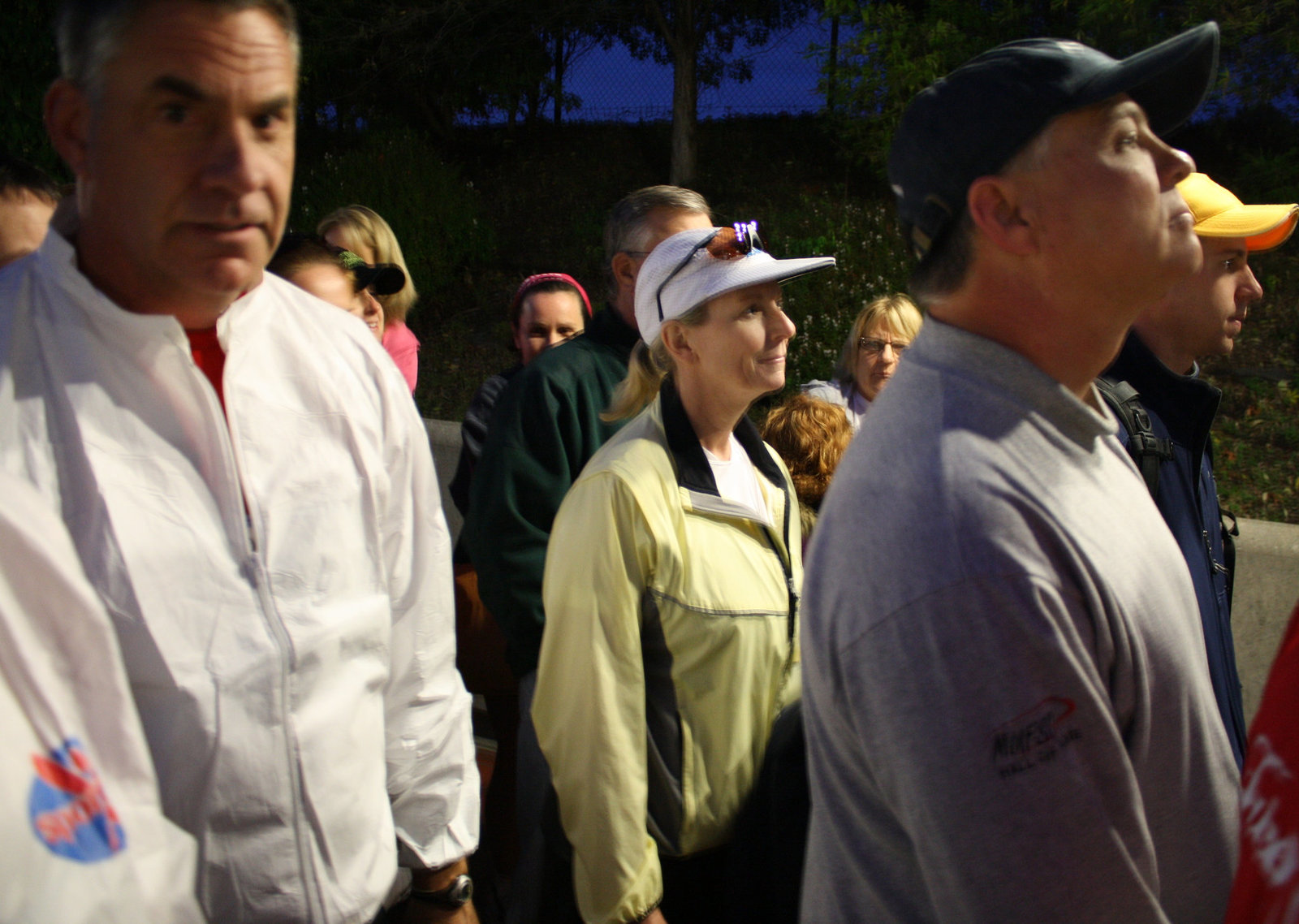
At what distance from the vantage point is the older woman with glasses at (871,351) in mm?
4543

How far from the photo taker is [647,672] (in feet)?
7.59

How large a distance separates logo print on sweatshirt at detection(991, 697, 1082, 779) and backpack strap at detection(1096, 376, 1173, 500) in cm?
128

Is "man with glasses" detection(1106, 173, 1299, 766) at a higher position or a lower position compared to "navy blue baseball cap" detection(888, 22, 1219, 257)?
lower

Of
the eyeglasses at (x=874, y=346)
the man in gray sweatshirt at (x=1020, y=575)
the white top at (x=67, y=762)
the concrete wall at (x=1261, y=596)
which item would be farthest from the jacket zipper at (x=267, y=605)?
the concrete wall at (x=1261, y=596)

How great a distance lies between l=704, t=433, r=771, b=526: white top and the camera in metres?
2.53

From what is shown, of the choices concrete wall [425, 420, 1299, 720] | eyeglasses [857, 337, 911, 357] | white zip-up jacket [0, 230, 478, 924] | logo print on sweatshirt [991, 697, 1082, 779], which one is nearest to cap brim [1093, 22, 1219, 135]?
logo print on sweatshirt [991, 697, 1082, 779]

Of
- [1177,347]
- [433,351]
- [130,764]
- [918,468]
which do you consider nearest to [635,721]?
[918,468]

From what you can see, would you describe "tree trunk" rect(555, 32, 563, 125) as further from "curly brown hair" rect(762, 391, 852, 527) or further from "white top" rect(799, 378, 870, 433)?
"curly brown hair" rect(762, 391, 852, 527)

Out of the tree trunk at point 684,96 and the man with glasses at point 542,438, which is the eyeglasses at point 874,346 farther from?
the tree trunk at point 684,96

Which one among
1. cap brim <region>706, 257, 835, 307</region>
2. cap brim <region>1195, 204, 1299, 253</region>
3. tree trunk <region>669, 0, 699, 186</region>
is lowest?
cap brim <region>706, 257, 835, 307</region>

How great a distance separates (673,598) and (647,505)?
0.23m

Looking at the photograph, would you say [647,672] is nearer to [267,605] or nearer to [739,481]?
[739,481]

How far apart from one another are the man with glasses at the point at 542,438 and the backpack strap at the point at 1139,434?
1.43 m

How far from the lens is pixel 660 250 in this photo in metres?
2.81
